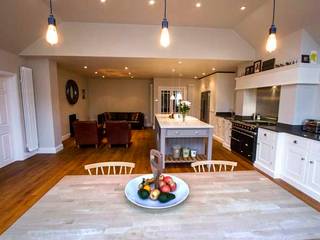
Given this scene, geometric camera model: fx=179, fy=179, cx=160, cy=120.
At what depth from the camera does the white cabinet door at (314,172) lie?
2594 mm

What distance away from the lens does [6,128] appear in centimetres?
410

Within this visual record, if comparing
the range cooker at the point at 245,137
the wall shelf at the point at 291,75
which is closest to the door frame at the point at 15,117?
the range cooker at the point at 245,137

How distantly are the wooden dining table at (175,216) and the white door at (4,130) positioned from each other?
3.70 metres

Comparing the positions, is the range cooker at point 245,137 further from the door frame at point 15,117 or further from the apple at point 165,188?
the door frame at point 15,117

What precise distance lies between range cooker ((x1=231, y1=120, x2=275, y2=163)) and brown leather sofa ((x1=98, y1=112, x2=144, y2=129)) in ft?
16.1

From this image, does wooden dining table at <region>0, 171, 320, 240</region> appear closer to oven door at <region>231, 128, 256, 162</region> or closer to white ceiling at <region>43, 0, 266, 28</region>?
oven door at <region>231, 128, 256, 162</region>

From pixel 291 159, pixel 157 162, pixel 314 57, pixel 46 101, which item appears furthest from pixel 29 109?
pixel 314 57

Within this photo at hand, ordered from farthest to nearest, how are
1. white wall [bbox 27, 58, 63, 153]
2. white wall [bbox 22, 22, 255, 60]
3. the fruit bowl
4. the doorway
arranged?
the doorway < white wall [bbox 27, 58, 63, 153] < white wall [bbox 22, 22, 255, 60] < the fruit bowl

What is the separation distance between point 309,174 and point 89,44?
498cm

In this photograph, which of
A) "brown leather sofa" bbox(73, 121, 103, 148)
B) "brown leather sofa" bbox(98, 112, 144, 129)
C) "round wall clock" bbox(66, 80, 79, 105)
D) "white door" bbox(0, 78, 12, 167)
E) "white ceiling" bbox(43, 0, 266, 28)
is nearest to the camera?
"white ceiling" bbox(43, 0, 266, 28)

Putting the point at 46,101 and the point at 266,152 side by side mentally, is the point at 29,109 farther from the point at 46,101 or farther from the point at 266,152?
the point at 266,152

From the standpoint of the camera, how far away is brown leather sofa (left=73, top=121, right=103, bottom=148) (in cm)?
522

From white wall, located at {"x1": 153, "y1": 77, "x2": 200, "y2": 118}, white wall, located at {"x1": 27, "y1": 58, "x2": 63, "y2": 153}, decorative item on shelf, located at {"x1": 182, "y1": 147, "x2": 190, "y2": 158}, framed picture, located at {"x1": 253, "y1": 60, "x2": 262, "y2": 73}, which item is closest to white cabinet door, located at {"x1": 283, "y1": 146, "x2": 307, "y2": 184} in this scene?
decorative item on shelf, located at {"x1": 182, "y1": 147, "x2": 190, "y2": 158}

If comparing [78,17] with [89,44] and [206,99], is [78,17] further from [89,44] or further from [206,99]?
[206,99]
